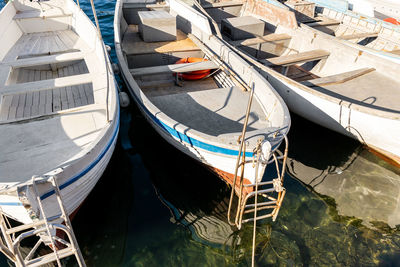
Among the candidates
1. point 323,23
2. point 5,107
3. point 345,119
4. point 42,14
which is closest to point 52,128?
point 5,107

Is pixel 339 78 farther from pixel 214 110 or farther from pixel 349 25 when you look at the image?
pixel 349 25

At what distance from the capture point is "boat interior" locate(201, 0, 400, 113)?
11125mm

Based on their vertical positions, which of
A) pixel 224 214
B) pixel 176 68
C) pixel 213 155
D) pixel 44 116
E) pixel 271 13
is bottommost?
pixel 224 214

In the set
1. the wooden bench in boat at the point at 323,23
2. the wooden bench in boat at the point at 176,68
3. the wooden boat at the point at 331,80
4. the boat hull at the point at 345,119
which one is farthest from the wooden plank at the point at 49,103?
A: the wooden bench in boat at the point at 323,23

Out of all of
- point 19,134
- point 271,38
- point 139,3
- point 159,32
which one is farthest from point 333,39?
point 19,134

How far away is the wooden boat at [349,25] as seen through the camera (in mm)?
14336

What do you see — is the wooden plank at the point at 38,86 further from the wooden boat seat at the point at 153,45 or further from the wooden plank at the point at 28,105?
the wooden boat seat at the point at 153,45

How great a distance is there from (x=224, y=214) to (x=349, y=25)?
14493mm

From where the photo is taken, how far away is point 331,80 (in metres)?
11.7

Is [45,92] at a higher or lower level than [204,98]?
lower

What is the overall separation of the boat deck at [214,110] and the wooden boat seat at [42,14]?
9.76m

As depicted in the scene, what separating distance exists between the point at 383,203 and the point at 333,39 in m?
7.68

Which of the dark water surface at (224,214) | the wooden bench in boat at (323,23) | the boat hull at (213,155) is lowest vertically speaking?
the dark water surface at (224,214)

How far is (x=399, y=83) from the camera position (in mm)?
11344
